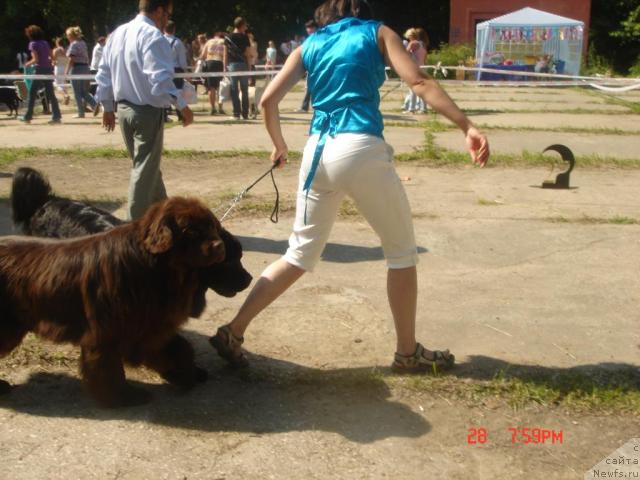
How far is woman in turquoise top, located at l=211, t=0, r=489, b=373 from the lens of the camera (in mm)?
3686

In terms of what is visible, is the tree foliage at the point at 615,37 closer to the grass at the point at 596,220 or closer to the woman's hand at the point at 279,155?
the grass at the point at 596,220

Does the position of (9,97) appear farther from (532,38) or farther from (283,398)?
(532,38)

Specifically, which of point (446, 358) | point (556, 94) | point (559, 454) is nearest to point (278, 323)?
point (446, 358)

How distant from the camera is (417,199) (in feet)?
26.7

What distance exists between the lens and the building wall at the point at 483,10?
36031 millimetres

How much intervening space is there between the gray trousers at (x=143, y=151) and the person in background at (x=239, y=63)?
9.91 m

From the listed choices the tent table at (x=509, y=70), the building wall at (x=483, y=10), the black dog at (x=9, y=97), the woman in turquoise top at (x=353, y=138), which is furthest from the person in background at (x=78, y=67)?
the building wall at (x=483, y=10)

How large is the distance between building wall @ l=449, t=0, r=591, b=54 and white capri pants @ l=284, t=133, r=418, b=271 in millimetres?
34271

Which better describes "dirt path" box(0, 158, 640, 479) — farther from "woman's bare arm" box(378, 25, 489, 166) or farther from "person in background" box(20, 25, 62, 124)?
"person in background" box(20, 25, 62, 124)

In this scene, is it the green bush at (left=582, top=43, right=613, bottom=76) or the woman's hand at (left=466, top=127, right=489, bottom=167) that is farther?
the green bush at (left=582, top=43, right=613, bottom=76)

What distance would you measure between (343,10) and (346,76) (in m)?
0.35

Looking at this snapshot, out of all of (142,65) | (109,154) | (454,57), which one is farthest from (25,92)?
(454,57)
